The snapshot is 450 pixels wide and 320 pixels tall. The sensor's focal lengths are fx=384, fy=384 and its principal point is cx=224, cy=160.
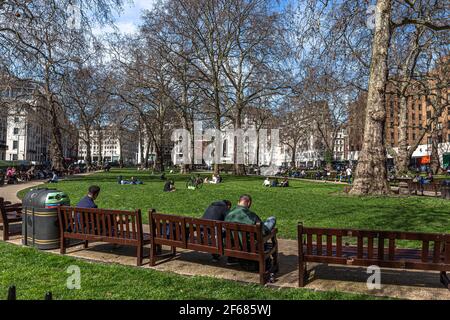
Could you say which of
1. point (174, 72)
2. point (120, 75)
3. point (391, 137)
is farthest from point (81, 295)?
point (391, 137)

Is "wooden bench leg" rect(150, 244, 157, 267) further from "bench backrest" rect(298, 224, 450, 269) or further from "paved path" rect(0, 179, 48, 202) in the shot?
"paved path" rect(0, 179, 48, 202)

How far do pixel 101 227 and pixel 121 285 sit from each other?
1893mm

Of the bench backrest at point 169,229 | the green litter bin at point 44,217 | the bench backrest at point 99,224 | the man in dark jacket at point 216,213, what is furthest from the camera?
the green litter bin at point 44,217

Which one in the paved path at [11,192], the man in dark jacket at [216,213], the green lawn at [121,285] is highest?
the man in dark jacket at [216,213]

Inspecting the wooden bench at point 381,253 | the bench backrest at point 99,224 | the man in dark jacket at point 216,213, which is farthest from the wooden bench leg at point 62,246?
the wooden bench at point 381,253

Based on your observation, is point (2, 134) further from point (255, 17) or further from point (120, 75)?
point (255, 17)

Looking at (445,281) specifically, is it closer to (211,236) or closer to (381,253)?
(381,253)

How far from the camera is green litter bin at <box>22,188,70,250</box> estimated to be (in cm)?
707

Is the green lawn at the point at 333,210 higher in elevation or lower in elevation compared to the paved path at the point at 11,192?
higher

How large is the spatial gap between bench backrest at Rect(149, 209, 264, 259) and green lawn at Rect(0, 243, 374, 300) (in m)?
0.46

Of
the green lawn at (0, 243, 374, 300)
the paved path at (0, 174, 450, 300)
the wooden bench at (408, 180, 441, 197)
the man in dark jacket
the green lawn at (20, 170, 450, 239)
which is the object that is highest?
the man in dark jacket

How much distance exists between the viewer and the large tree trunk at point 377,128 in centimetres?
1585

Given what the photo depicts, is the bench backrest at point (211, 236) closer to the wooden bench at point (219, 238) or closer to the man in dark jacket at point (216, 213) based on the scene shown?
the wooden bench at point (219, 238)

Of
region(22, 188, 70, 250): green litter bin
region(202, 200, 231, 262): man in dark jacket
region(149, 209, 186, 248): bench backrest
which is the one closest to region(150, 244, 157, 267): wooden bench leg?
region(149, 209, 186, 248): bench backrest
